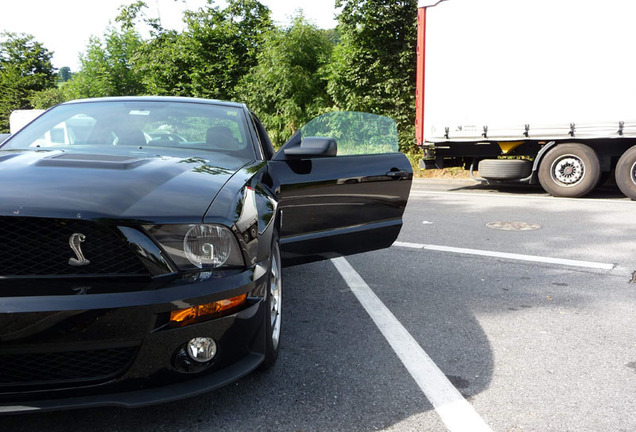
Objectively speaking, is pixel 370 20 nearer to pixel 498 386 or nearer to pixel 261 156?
pixel 261 156

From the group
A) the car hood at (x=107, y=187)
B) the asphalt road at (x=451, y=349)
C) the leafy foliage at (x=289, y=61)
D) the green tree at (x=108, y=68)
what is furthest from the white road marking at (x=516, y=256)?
the green tree at (x=108, y=68)

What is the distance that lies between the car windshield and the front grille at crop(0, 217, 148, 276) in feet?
4.29

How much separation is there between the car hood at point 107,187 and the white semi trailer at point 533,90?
9453mm

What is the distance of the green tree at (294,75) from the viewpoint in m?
20.6

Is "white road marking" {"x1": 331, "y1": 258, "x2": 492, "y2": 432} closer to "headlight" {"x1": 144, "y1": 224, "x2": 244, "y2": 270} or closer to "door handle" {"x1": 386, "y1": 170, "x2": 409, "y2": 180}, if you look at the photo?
"door handle" {"x1": 386, "y1": 170, "x2": 409, "y2": 180}

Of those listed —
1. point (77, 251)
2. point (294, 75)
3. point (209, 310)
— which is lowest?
Answer: point (209, 310)

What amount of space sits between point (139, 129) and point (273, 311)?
1621mm

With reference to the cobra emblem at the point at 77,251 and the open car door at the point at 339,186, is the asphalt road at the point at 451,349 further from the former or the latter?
the cobra emblem at the point at 77,251

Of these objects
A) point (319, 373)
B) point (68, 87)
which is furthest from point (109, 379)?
point (68, 87)

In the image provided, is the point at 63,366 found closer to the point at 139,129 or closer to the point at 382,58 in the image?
the point at 139,129

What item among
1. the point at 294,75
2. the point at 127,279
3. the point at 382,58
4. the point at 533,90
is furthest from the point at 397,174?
the point at 294,75

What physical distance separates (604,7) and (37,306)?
36.4ft

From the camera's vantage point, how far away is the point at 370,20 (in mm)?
18688

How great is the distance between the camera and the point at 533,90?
10.9m
